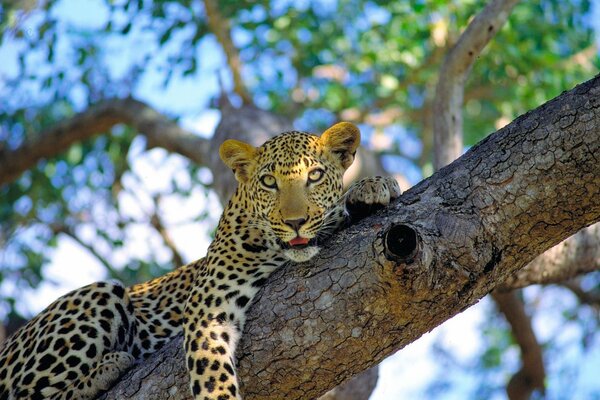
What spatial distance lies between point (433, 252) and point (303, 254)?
3.09ft

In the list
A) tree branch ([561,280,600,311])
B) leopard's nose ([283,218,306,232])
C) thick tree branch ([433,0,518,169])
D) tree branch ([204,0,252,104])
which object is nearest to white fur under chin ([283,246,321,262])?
leopard's nose ([283,218,306,232])

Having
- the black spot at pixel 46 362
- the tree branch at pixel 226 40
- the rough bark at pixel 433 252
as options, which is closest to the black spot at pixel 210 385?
the rough bark at pixel 433 252

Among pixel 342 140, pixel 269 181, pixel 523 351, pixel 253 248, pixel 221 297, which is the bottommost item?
pixel 221 297

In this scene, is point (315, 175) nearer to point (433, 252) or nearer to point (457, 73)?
point (433, 252)

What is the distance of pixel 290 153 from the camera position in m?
6.52

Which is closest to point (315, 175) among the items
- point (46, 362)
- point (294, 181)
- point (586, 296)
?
point (294, 181)

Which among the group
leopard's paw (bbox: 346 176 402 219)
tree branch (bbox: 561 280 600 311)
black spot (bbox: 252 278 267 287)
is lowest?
black spot (bbox: 252 278 267 287)

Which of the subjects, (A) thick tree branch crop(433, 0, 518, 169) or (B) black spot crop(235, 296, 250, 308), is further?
(A) thick tree branch crop(433, 0, 518, 169)

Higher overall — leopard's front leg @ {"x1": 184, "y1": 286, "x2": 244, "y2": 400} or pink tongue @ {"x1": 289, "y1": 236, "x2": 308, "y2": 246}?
pink tongue @ {"x1": 289, "y1": 236, "x2": 308, "y2": 246}

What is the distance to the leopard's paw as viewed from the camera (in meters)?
5.77

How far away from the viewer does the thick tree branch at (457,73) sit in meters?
8.59

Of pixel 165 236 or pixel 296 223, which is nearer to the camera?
pixel 296 223

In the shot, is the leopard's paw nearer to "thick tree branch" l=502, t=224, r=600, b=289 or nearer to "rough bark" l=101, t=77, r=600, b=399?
"rough bark" l=101, t=77, r=600, b=399

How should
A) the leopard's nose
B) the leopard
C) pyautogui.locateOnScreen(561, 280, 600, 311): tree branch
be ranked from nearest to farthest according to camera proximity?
1. the leopard
2. the leopard's nose
3. pyautogui.locateOnScreen(561, 280, 600, 311): tree branch
